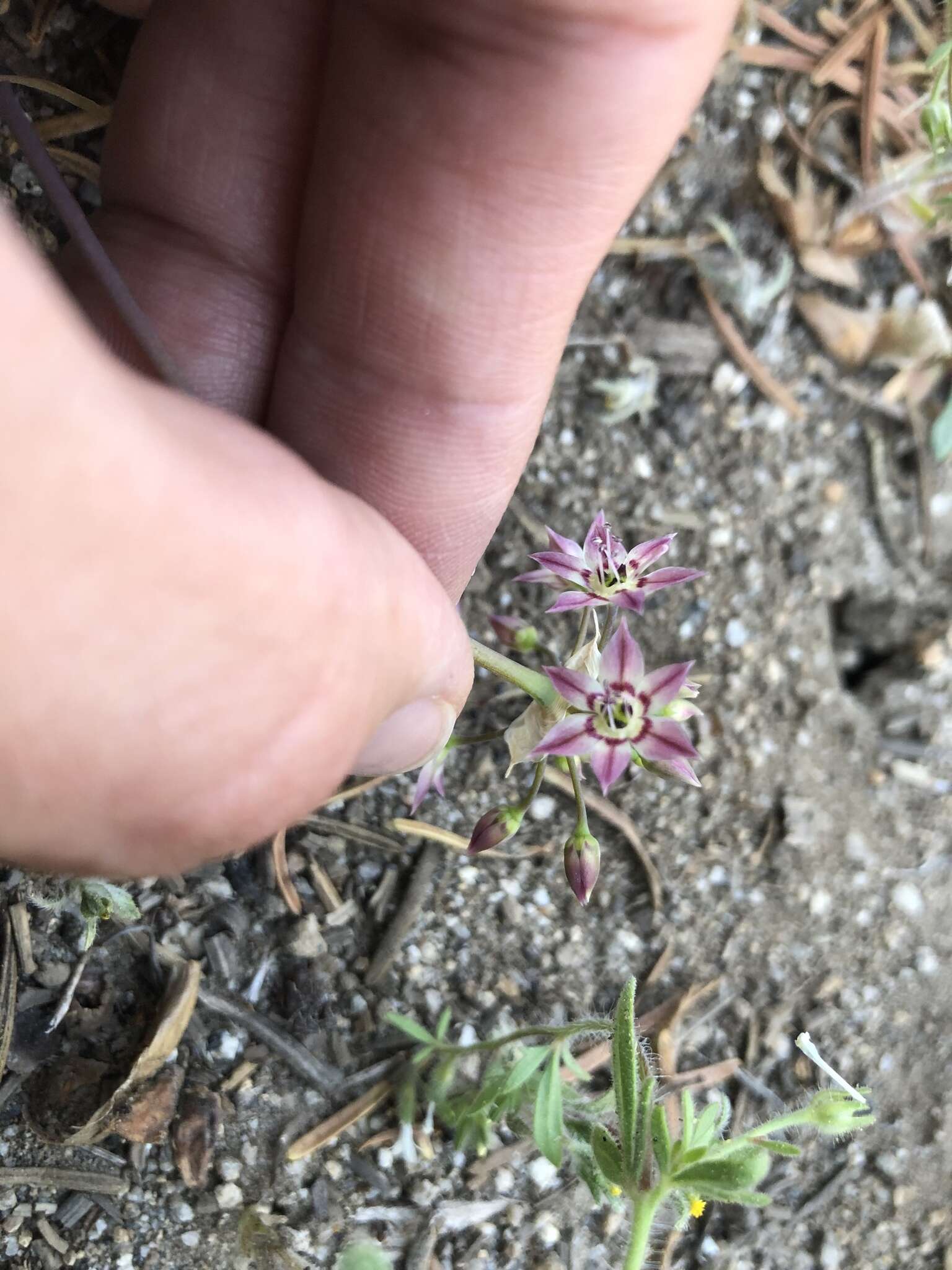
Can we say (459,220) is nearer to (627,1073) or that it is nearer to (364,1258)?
(627,1073)

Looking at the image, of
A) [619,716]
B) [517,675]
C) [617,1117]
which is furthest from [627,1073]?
[517,675]

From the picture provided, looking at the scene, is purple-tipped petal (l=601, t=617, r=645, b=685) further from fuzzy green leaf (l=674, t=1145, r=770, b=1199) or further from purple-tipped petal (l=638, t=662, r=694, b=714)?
fuzzy green leaf (l=674, t=1145, r=770, b=1199)

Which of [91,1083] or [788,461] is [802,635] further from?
[91,1083]

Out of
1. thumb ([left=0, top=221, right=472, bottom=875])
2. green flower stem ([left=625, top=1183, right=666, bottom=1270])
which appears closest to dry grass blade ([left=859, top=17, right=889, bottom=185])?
thumb ([left=0, top=221, right=472, bottom=875])

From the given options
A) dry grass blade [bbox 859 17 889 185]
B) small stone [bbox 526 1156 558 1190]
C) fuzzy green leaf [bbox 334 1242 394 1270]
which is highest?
dry grass blade [bbox 859 17 889 185]

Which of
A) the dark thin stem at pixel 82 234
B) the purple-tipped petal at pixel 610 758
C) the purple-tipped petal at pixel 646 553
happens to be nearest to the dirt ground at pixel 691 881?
the dark thin stem at pixel 82 234

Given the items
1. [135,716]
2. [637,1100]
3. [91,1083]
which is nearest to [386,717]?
[135,716]

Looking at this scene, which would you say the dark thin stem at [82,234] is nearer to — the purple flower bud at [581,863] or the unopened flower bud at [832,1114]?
the purple flower bud at [581,863]
